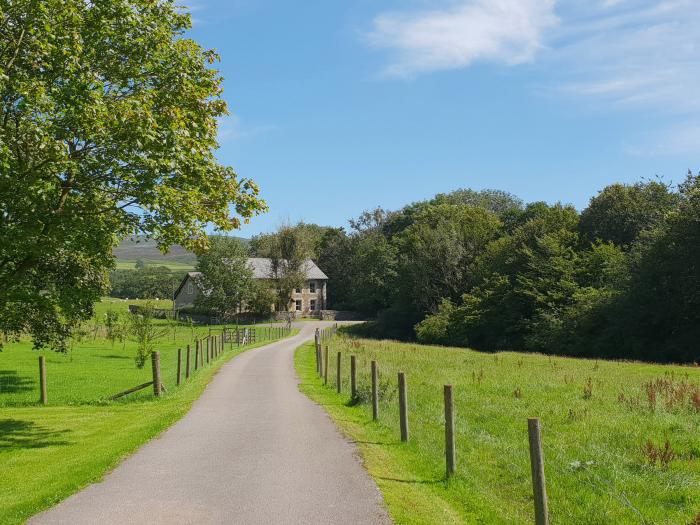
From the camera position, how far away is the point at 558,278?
195ft

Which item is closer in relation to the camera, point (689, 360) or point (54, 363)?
point (54, 363)

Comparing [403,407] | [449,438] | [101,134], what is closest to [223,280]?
[101,134]

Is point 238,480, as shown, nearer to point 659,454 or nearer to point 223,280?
point 659,454

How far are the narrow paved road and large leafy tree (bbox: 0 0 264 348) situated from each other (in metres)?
5.10

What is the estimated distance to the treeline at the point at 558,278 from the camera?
45.8 metres

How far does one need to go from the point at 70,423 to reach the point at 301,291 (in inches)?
3769

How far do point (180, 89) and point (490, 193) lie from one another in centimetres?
13061

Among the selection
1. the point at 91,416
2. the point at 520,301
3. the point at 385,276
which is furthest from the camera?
the point at 385,276

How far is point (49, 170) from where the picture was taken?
13.4 m

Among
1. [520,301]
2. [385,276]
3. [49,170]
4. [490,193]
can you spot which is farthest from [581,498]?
[490,193]

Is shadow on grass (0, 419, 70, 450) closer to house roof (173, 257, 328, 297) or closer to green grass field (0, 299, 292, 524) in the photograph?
green grass field (0, 299, 292, 524)

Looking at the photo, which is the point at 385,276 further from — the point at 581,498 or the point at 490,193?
the point at 581,498

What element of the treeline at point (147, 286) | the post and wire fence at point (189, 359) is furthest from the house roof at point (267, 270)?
the treeline at point (147, 286)

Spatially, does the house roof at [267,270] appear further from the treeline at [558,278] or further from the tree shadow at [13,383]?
the tree shadow at [13,383]
